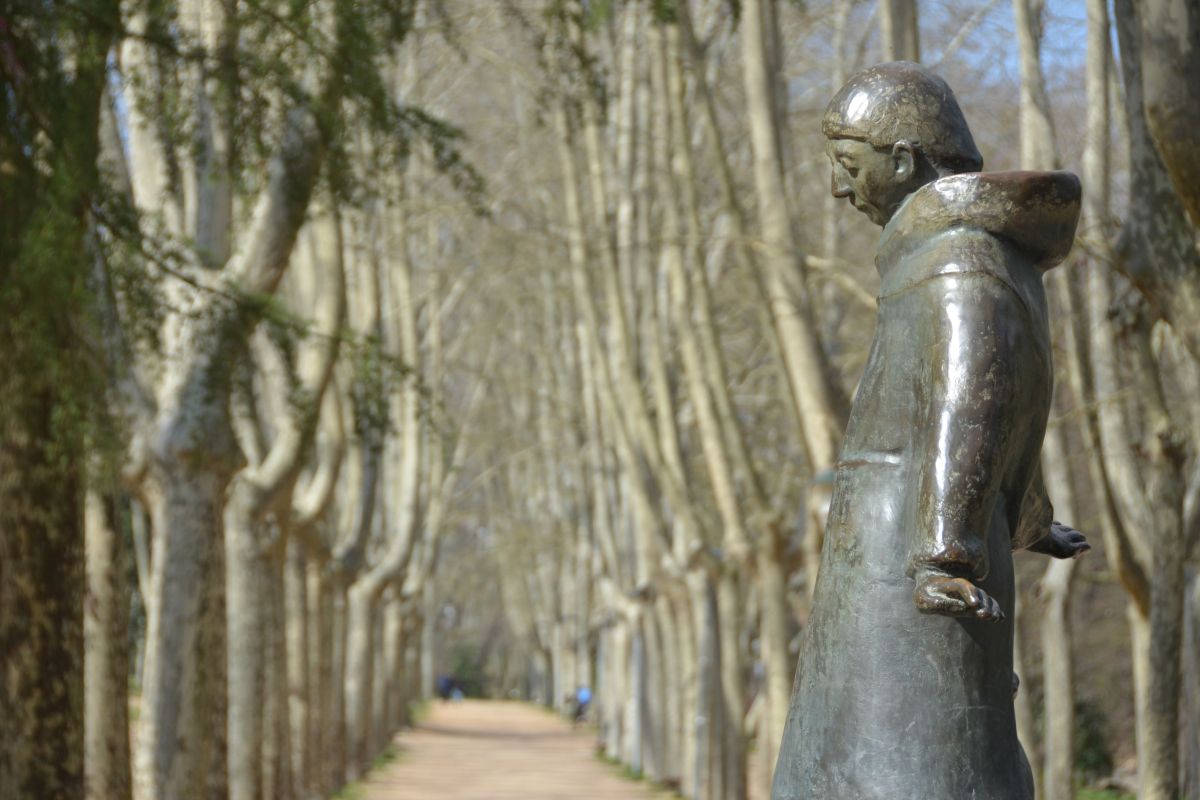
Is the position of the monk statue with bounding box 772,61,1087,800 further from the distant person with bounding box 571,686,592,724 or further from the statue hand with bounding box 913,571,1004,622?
the distant person with bounding box 571,686,592,724

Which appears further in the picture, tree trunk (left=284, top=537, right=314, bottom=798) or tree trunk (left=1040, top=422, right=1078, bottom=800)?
tree trunk (left=284, top=537, right=314, bottom=798)

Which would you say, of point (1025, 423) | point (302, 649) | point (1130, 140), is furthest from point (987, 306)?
point (302, 649)

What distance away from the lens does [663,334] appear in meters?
21.7

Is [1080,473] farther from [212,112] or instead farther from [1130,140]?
[1130,140]

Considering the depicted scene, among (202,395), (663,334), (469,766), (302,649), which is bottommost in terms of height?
(469,766)

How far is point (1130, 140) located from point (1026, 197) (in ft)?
15.3

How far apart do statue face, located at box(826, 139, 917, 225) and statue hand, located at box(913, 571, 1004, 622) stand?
90 cm

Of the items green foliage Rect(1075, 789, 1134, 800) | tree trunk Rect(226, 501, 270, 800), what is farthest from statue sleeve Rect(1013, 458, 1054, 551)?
green foliage Rect(1075, 789, 1134, 800)

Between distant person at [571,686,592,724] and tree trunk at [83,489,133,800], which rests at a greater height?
tree trunk at [83,489,133,800]

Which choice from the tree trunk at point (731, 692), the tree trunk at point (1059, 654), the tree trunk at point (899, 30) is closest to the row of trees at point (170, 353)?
the tree trunk at point (899, 30)

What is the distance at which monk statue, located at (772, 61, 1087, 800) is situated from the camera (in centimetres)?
377

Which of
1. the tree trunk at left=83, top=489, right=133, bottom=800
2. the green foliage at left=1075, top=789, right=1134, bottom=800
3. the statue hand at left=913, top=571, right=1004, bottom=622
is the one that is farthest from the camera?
the green foliage at left=1075, top=789, right=1134, bottom=800

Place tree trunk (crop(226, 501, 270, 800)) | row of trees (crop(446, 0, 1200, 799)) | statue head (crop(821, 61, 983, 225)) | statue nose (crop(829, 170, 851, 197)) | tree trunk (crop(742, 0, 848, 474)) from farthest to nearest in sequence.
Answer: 1. tree trunk (crop(226, 501, 270, 800))
2. tree trunk (crop(742, 0, 848, 474))
3. row of trees (crop(446, 0, 1200, 799))
4. statue nose (crop(829, 170, 851, 197))
5. statue head (crop(821, 61, 983, 225))

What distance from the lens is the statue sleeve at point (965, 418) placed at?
3.72 metres
